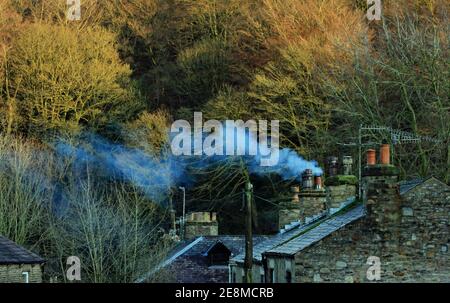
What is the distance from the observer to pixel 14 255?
44.5 meters

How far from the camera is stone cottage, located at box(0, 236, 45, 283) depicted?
141ft

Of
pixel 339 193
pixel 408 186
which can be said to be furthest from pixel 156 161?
pixel 408 186

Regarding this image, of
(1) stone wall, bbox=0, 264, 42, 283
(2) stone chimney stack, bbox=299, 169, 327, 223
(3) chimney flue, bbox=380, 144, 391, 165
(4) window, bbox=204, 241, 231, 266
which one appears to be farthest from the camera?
(4) window, bbox=204, 241, 231, 266

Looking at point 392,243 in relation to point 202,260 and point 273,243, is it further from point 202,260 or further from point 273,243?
point 202,260

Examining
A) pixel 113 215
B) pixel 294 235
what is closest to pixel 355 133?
pixel 113 215

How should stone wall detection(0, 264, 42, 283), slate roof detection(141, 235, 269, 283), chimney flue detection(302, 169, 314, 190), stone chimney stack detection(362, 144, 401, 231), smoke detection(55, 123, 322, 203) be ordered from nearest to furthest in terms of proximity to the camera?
stone chimney stack detection(362, 144, 401, 231), stone wall detection(0, 264, 42, 283), chimney flue detection(302, 169, 314, 190), slate roof detection(141, 235, 269, 283), smoke detection(55, 123, 322, 203)

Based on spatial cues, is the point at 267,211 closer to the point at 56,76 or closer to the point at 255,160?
the point at 255,160

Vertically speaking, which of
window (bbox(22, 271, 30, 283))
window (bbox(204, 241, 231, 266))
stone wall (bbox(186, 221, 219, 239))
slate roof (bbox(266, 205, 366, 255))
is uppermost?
slate roof (bbox(266, 205, 366, 255))

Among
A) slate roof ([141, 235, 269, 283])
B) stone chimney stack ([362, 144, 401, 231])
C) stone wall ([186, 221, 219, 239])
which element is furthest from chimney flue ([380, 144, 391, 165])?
stone wall ([186, 221, 219, 239])

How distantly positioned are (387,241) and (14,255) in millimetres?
14298

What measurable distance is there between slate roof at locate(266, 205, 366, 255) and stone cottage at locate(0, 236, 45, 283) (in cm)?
903

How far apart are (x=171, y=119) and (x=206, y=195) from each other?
6097 mm

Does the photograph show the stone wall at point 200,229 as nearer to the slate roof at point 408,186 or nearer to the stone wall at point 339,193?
the stone wall at point 339,193

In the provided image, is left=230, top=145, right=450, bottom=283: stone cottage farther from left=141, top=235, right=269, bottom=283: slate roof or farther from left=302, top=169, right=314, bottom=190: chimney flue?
left=141, top=235, right=269, bottom=283: slate roof
